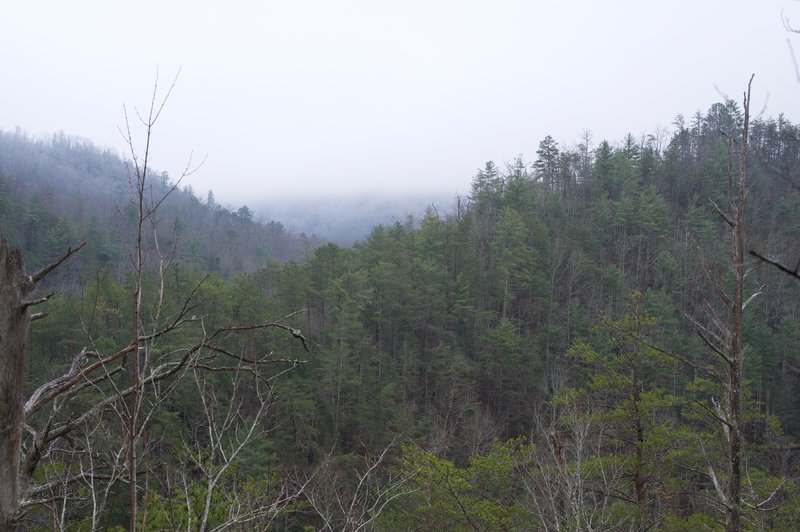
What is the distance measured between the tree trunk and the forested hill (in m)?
0.36

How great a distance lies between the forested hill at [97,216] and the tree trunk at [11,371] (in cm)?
36

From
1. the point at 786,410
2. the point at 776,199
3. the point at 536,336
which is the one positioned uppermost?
the point at 776,199

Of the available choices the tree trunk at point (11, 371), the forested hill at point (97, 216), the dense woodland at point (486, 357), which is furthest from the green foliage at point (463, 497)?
the tree trunk at point (11, 371)

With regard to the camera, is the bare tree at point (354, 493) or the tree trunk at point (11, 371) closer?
the tree trunk at point (11, 371)

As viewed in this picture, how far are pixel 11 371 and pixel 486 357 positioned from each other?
2241 cm

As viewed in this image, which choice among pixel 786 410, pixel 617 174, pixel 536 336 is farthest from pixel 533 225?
pixel 786 410

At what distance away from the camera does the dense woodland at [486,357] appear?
7.76 m

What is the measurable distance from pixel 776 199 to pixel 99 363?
1796 inches

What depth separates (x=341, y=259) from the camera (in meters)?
23.7

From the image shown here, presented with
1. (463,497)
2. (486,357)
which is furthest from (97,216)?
(463,497)

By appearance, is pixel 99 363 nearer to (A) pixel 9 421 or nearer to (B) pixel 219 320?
(A) pixel 9 421

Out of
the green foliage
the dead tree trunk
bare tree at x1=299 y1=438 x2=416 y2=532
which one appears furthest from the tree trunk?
the green foliage

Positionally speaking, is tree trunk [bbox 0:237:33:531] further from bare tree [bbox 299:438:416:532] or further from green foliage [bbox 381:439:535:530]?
green foliage [bbox 381:439:535:530]

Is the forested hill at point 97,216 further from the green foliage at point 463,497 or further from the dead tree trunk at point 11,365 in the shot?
the green foliage at point 463,497
